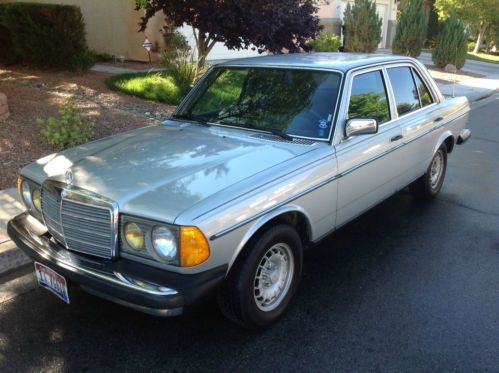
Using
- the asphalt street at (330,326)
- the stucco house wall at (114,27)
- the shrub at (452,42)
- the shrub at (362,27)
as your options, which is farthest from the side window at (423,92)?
the shrub at (452,42)

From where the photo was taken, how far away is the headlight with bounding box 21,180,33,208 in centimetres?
350

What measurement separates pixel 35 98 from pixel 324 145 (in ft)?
21.2

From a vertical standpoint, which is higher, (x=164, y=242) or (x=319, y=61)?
(x=319, y=61)

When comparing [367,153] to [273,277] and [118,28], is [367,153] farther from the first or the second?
[118,28]

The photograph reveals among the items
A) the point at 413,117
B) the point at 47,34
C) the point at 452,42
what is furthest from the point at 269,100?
the point at 452,42

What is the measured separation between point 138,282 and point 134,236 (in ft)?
0.86

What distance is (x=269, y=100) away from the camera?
4094 mm

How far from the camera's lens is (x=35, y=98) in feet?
27.9

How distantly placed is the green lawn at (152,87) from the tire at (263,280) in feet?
22.3

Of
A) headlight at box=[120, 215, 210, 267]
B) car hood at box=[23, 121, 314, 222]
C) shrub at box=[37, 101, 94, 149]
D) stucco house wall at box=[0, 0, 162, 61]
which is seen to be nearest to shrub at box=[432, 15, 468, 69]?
stucco house wall at box=[0, 0, 162, 61]

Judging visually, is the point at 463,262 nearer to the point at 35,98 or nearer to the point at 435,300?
the point at 435,300

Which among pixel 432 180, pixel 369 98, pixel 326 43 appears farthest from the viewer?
pixel 326 43

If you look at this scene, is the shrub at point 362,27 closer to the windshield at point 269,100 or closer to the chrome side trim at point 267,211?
the windshield at point 269,100

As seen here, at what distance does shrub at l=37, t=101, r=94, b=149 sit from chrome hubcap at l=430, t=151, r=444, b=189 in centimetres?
433
